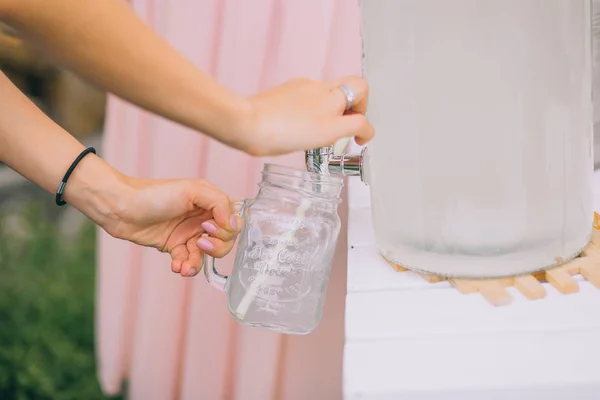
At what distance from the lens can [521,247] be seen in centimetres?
42

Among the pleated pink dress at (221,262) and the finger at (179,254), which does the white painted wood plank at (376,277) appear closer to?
the finger at (179,254)

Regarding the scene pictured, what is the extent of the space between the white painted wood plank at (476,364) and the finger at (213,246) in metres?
0.20

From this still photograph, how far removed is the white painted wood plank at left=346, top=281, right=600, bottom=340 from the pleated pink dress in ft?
1.26

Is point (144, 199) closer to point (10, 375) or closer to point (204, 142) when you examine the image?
point (204, 142)

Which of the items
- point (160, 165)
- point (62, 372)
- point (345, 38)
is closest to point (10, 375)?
point (62, 372)

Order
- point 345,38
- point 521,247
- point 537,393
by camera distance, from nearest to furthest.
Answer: point 537,393 < point 521,247 < point 345,38

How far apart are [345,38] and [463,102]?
44 centimetres

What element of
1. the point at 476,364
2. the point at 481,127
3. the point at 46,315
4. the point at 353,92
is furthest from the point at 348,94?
the point at 46,315

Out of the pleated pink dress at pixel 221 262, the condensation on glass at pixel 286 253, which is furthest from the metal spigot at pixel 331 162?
the pleated pink dress at pixel 221 262

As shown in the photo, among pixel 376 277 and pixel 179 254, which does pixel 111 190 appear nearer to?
pixel 179 254

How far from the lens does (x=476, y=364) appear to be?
334 millimetres

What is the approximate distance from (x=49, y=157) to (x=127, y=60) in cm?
20

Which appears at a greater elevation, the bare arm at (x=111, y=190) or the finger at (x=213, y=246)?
the bare arm at (x=111, y=190)

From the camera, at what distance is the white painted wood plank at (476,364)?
12.4 inches
